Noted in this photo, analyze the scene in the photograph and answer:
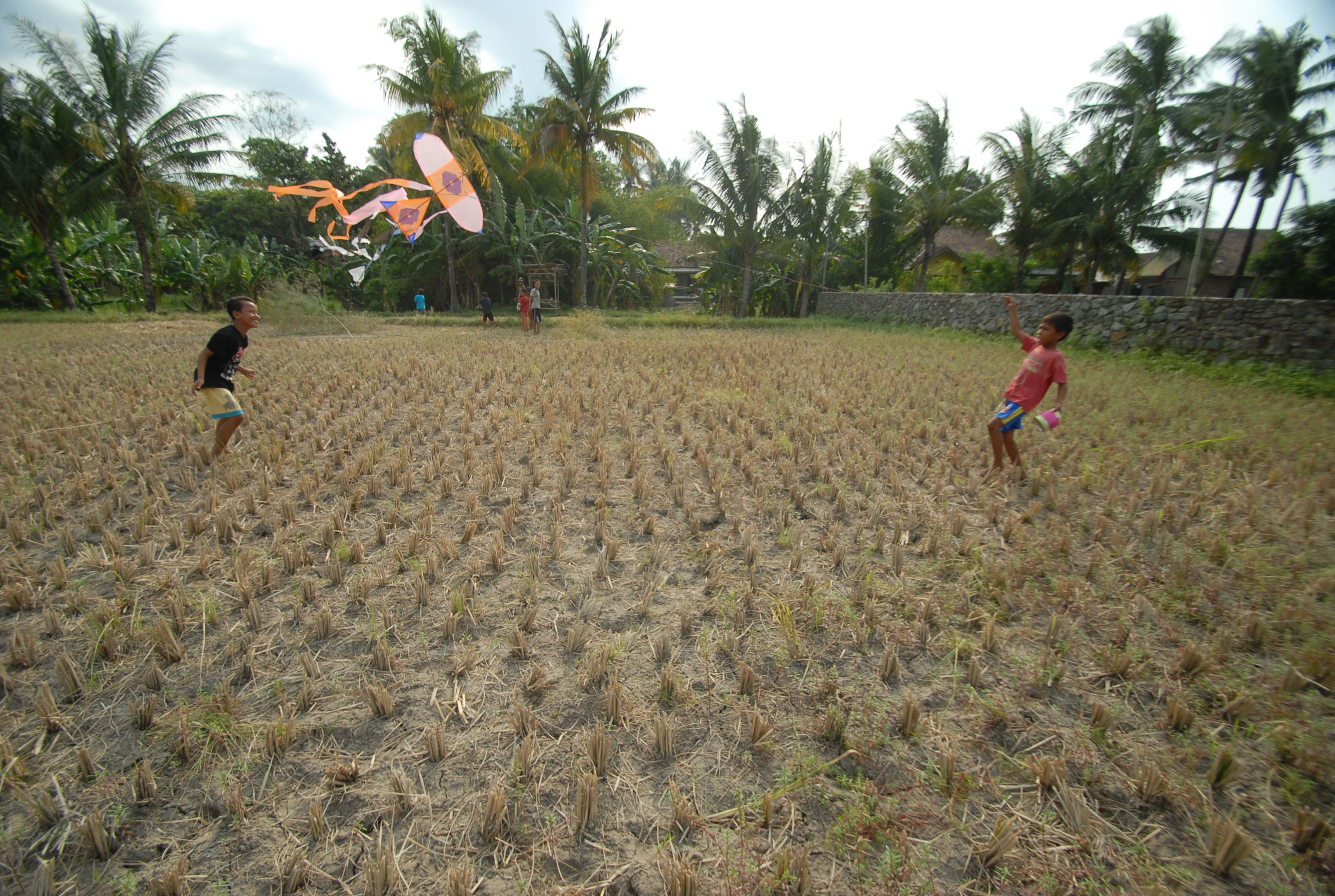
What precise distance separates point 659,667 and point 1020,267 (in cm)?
1886

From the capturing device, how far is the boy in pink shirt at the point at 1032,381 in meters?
4.02

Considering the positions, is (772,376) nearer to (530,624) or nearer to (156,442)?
(530,624)

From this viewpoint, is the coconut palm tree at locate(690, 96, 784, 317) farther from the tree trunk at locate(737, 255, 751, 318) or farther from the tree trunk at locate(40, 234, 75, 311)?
the tree trunk at locate(40, 234, 75, 311)

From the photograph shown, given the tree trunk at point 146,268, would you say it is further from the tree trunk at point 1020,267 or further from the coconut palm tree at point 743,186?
the tree trunk at point 1020,267

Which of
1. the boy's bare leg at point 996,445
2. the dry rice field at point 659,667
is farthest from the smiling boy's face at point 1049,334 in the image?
the dry rice field at point 659,667

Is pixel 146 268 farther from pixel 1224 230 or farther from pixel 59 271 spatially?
pixel 1224 230

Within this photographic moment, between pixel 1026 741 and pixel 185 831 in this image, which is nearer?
pixel 185 831

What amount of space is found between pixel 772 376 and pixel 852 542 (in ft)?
15.2

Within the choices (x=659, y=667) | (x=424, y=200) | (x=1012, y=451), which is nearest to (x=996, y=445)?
(x=1012, y=451)

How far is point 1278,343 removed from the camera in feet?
26.7

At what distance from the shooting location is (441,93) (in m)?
14.8

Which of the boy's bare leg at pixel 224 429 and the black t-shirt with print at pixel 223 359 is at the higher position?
the black t-shirt with print at pixel 223 359

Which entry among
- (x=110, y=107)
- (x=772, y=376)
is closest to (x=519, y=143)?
(x=110, y=107)

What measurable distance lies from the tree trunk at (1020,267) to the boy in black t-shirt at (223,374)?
1879 centimetres
